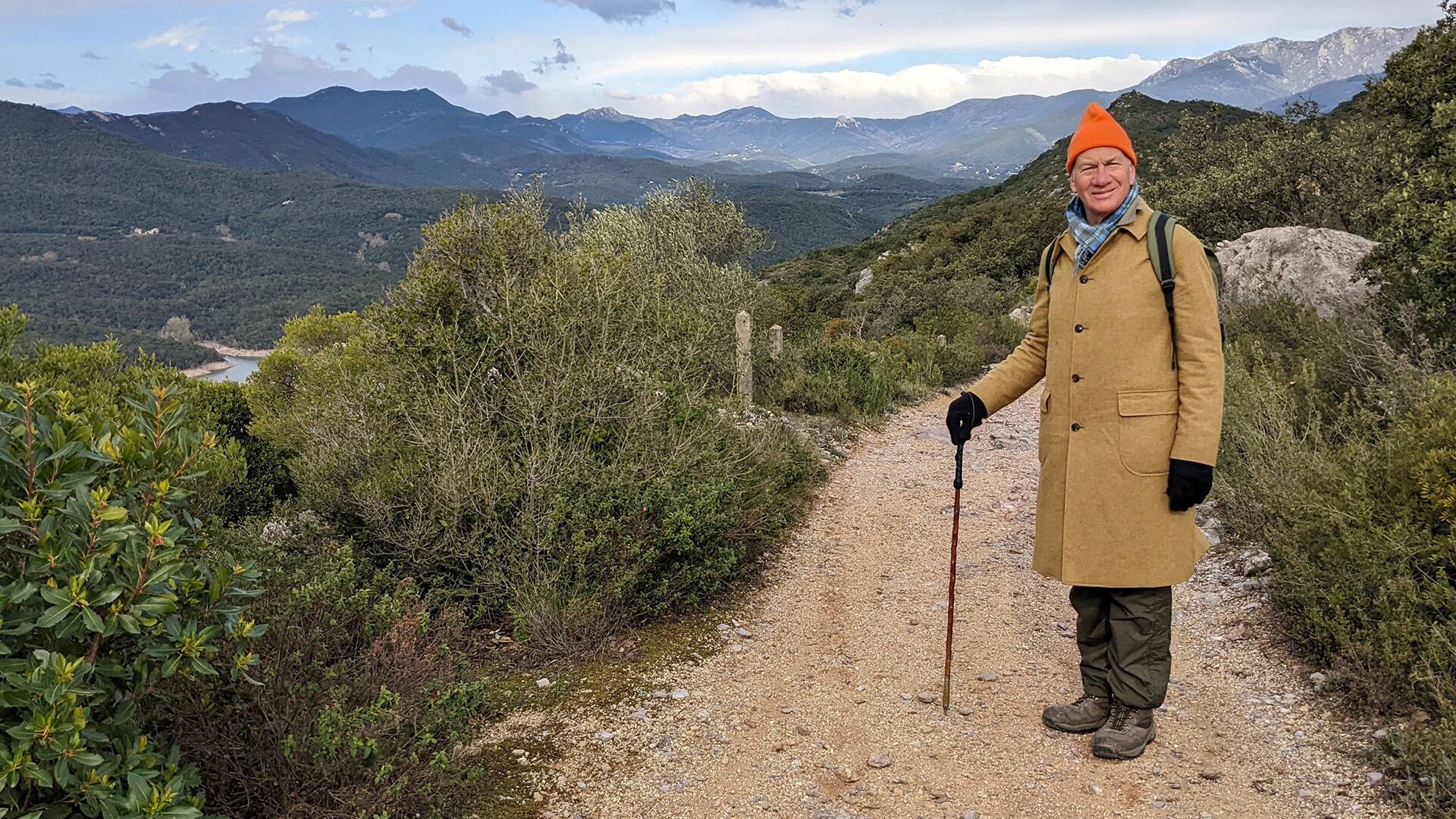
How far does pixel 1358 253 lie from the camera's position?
1103 centimetres

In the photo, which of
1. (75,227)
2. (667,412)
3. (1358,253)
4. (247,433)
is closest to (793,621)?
(667,412)

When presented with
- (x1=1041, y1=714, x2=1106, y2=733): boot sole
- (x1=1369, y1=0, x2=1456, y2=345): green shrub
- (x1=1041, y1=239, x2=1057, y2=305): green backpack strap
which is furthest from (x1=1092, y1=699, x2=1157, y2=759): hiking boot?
(x1=1369, y1=0, x2=1456, y2=345): green shrub

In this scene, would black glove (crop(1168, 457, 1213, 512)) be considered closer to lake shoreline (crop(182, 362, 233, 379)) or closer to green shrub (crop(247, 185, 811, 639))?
green shrub (crop(247, 185, 811, 639))

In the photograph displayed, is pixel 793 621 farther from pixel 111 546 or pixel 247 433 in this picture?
pixel 247 433

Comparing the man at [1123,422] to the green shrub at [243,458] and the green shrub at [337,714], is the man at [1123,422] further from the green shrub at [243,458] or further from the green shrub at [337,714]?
the green shrub at [243,458]

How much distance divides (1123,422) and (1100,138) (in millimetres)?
1179

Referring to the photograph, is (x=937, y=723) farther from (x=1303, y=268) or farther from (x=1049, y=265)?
(x=1303, y=268)

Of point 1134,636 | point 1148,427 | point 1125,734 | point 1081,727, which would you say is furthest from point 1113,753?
point 1148,427

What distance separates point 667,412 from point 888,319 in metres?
21.2

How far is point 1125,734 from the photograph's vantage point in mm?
3443

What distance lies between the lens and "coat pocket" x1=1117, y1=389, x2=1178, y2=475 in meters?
3.12

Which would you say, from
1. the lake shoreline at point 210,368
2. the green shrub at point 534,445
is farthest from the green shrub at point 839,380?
the lake shoreline at point 210,368

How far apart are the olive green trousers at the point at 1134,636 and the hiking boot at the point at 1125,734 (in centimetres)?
9

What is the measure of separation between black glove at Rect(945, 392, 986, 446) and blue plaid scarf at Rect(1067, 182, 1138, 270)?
0.80 metres
